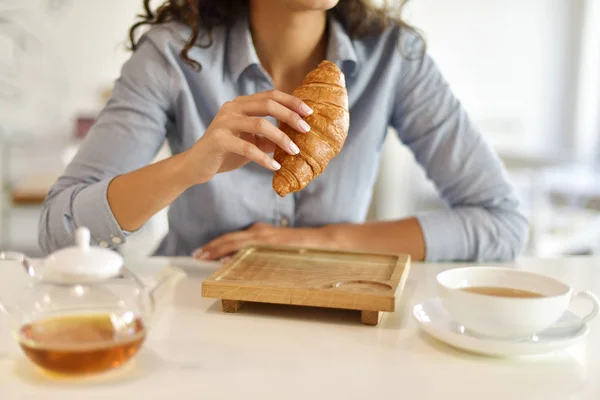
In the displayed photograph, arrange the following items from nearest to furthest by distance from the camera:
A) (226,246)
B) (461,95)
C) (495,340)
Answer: (495,340) < (226,246) < (461,95)

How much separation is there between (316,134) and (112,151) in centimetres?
52

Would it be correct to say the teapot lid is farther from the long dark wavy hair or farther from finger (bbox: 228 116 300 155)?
the long dark wavy hair

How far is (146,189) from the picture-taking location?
47.4 inches

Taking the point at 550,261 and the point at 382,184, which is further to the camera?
the point at 382,184

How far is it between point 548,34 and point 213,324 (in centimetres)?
446

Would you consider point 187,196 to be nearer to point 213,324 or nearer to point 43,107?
point 213,324

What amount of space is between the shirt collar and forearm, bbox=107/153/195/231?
38cm

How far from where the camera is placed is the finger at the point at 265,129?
1.02 m

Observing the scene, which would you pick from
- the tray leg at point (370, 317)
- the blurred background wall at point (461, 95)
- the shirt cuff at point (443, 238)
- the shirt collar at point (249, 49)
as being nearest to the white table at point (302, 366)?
the tray leg at point (370, 317)

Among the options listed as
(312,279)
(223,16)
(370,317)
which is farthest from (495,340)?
(223,16)

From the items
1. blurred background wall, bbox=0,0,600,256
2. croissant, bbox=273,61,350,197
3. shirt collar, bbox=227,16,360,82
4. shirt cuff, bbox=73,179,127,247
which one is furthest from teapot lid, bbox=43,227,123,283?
blurred background wall, bbox=0,0,600,256

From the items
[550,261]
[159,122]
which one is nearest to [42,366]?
[159,122]

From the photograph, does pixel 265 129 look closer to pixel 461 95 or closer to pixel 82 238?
pixel 82 238

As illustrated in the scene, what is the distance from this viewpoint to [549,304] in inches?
31.3
